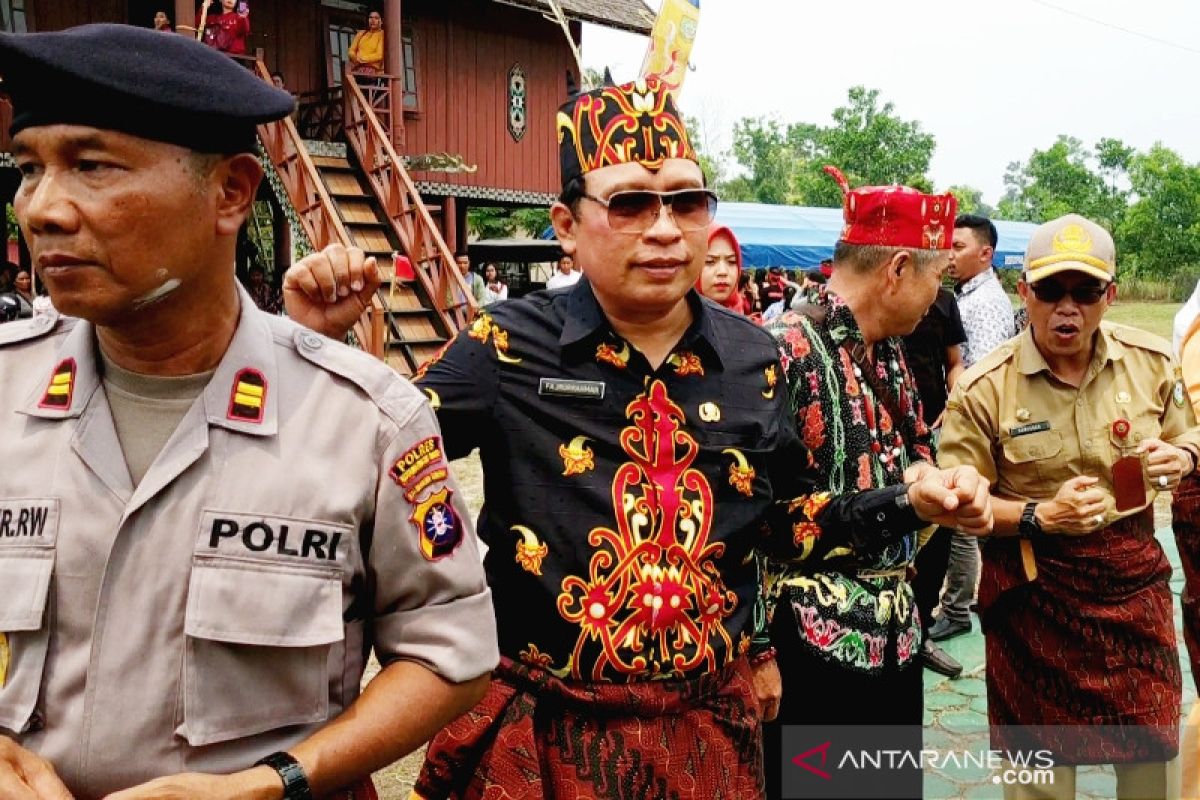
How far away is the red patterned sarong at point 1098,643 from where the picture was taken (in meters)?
3.20

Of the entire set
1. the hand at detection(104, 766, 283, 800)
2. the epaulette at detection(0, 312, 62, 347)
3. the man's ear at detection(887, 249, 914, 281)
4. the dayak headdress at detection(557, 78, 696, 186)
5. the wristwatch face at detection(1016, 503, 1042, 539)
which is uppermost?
the dayak headdress at detection(557, 78, 696, 186)

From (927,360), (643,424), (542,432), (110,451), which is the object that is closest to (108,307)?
(110,451)

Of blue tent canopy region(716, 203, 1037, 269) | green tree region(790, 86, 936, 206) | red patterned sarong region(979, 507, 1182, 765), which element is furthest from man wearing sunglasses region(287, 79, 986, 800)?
green tree region(790, 86, 936, 206)

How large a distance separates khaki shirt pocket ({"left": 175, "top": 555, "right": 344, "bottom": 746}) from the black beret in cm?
58

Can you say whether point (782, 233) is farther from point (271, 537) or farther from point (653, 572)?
point (271, 537)

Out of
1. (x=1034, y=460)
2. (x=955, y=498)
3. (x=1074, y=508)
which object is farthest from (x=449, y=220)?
(x=955, y=498)

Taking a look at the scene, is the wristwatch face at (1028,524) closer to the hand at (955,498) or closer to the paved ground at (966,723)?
the hand at (955,498)

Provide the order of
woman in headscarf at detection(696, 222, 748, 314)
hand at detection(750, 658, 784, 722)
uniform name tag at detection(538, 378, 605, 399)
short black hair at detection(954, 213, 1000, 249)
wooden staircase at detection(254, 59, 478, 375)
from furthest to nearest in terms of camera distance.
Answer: wooden staircase at detection(254, 59, 478, 375)
short black hair at detection(954, 213, 1000, 249)
woman in headscarf at detection(696, 222, 748, 314)
hand at detection(750, 658, 784, 722)
uniform name tag at detection(538, 378, 605, 399)

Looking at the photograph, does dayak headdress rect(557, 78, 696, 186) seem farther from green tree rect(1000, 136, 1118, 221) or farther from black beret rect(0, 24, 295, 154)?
green tree rect(1000, 136, 1118, 221)

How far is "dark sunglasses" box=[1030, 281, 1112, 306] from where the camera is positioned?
10.5 ft

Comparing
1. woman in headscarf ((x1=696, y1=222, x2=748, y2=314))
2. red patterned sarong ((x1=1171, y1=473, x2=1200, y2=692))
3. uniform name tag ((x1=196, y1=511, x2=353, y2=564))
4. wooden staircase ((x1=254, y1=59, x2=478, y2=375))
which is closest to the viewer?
uniform name tag ((x1=196, y1=511, x2=353, y2=564))

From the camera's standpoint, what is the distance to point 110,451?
1.40 meters

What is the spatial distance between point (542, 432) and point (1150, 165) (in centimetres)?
4919

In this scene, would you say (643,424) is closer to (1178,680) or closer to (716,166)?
(1178,680)
